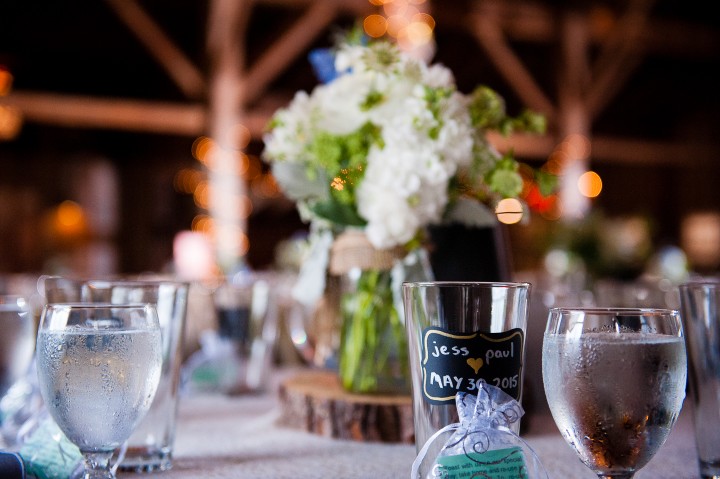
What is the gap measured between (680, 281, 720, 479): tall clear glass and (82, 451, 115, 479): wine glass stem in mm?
616

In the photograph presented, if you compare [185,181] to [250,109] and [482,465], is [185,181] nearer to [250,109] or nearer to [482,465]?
[250,109]

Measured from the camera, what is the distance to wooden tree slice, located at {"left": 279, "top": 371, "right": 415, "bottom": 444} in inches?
43.1

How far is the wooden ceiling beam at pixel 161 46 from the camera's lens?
6.08 m

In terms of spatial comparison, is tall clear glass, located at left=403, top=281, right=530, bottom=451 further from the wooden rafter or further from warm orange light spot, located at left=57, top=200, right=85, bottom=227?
warm orange light spot, located at left=57, top=200, right=85, bottom=227

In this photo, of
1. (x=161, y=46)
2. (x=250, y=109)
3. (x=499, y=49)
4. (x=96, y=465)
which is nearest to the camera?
(x=96, y=465)

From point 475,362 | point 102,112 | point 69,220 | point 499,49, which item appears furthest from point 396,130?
point 69,220

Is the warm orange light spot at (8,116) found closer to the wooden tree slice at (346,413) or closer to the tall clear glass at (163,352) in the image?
the wooden tree slice at (346,413)

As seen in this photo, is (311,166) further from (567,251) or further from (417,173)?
(567,251)

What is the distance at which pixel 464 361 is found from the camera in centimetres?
75

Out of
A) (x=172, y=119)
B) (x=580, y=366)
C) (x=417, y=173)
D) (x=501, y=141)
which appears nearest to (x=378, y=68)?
(x=417, y=173)

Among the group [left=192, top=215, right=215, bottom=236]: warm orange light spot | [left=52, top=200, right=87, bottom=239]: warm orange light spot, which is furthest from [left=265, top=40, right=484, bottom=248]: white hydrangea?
[left=52, top=200, right=87, bottom=239]: warm orange light spot

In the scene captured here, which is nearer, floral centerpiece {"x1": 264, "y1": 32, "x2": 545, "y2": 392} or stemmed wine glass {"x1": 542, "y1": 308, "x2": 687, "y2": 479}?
stemmed wine glass {"x1": 542, "y1": 308, "x2": 687, "y2": 479}

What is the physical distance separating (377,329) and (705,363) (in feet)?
1.75

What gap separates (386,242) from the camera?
3.71 feet
